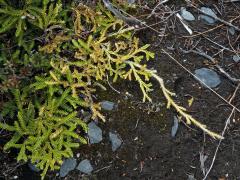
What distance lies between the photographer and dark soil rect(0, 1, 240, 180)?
3723 mm

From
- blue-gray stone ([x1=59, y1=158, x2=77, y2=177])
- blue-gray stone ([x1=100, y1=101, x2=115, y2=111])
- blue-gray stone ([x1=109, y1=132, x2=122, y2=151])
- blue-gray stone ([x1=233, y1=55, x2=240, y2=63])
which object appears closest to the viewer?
blue-gray stone ([x1=59, y1=158, x2=77, y2=177])

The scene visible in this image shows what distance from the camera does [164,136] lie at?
12.6ft

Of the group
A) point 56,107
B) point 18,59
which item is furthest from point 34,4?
point 56,107

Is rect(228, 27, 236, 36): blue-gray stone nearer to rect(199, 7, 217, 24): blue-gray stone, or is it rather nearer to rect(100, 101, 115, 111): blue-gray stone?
rect(199, 7, 217, 24): blue-gray stone

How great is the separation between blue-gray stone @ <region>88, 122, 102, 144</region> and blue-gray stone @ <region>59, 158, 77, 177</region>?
0.23 metres

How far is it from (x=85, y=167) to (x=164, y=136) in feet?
2.42

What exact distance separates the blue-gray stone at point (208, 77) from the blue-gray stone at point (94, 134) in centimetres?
109

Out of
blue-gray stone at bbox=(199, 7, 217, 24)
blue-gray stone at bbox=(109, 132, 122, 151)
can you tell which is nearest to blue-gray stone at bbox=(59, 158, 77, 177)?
blue-gray stone at bbox=(109, 132, 122, 151)

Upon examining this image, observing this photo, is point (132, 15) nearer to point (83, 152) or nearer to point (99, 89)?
point (99, 89)

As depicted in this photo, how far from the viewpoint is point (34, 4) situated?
3.73m

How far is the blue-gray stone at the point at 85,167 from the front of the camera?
12.1ft

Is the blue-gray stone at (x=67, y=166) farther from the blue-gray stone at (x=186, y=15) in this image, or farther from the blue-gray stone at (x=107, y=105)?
the blue-gray stone at (x=186, y=15)

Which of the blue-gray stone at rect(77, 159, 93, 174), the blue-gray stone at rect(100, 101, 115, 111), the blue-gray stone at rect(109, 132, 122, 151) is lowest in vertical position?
the blue-gray stone at rect(77, 159, 93, 174)

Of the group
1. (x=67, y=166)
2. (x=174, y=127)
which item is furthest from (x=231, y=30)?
(x=67, y=166)
